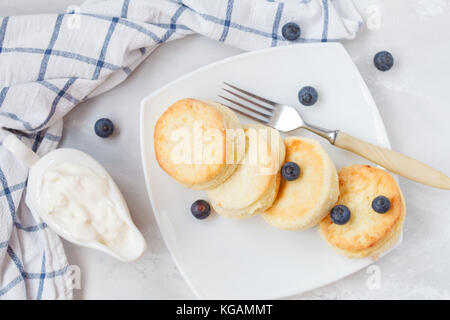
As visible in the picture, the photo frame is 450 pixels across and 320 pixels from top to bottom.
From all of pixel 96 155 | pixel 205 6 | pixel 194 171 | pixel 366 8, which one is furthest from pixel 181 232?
pixel 366 8

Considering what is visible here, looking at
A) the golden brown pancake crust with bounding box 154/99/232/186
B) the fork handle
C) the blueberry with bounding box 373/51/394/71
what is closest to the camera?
the golden brown pancake crust with bounding box 154/99/232/186

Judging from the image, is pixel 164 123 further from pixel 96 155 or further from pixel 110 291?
pixel 110 291

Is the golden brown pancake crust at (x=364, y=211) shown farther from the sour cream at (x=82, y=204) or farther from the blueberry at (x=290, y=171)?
the sour cream at (x=82, y=204)

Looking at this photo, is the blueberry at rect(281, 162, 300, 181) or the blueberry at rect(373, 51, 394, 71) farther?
the blueberry at rect(373, 51, 394, 71)

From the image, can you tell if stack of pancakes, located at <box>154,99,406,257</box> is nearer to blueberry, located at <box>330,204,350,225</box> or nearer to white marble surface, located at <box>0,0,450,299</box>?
blueberry, located at <box>330,204,350,225</box>

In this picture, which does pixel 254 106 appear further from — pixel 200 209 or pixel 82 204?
pixel 82 204

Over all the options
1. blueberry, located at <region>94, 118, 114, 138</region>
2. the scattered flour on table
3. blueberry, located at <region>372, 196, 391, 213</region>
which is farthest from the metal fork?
the scattered flour on table

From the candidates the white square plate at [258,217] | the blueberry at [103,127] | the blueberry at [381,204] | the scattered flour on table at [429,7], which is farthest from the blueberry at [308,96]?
the blueberry at [103,127]

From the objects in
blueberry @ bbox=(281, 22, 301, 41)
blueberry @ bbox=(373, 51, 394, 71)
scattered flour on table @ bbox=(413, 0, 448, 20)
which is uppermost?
scattered flour on table @ bbox=(413, 0, 448, 20)
